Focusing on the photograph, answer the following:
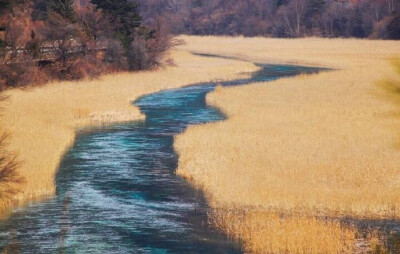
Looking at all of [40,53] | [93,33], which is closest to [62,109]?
[40,53]

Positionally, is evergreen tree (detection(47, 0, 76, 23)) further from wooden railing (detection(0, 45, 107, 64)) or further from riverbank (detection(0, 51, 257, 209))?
riverbank (detection(0, 51, 257, 209))

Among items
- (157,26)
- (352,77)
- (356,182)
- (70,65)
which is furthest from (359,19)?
(356,182)

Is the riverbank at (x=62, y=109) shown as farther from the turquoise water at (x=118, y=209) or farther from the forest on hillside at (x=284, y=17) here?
the forest on hillside at (x=284, y=17)

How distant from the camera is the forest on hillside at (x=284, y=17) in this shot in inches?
4491

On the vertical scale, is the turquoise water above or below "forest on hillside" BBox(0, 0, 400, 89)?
A: below

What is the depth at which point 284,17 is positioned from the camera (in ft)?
425

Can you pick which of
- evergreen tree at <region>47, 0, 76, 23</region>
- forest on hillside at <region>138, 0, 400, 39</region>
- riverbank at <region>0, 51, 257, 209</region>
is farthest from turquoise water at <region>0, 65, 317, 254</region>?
forest on hillside at <region>138, 0, 400, 39</region>

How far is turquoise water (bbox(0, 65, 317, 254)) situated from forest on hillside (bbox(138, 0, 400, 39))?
77.0 meters

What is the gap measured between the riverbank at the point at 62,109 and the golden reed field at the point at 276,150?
83 mm

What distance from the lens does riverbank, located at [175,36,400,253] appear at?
1781 centimetres

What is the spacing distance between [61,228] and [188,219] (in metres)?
3.43

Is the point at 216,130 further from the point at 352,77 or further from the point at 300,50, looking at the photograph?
the point at 300,50

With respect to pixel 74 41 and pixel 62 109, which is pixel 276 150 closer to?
pixel 62 109

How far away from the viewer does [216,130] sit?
32562 mm
